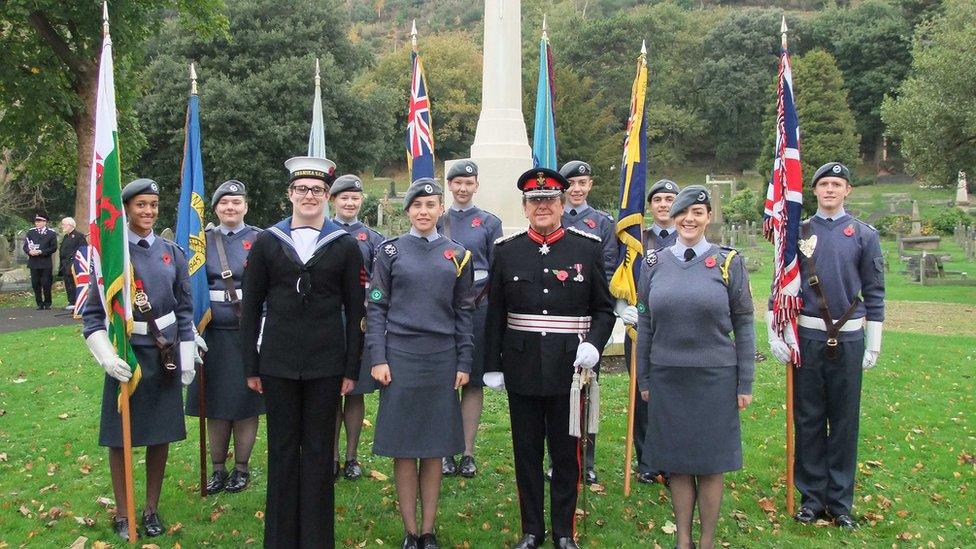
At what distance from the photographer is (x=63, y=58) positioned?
16.8 metres

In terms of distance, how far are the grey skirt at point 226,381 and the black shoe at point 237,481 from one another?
51 centimetres

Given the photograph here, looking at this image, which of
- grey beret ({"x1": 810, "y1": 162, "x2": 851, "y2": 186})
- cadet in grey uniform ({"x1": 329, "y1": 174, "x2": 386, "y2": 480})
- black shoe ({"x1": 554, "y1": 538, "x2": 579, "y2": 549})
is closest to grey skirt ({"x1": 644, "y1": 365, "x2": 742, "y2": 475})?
black shoe ({"x1": 554, "y1": 538, "x2": 579, "y2": 549})

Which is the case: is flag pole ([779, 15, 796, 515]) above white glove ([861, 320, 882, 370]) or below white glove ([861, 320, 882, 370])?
below

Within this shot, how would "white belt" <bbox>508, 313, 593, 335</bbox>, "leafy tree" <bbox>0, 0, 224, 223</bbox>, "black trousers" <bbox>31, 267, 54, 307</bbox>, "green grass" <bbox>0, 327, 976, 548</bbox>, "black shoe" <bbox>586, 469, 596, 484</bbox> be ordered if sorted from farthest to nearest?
"black trousers" <bbox>31, 267, 54, 307</bbox>
"leafy tree" <bbox>0, 0, 224, 223</bbox>
"black shoe" <bbox>586, 469, 596, 484</bbox>
"green grass" <bbox>0, 327, 976, 548</bbox>
"white belt" <bbox>508, 313, 593, 335</bbox>

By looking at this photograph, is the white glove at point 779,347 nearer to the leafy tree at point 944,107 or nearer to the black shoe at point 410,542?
the black shoe at point 410,542

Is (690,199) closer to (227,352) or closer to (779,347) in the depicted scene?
(779,347)

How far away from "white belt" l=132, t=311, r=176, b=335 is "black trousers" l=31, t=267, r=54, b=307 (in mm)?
14408

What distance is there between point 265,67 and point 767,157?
Result: 3244 cm

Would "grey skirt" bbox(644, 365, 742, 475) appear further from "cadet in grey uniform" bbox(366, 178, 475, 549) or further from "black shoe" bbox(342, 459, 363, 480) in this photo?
"black shoe" bbox(342, 459, 363, 480)

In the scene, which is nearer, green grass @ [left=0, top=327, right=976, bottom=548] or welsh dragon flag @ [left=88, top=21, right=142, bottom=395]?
welsh dragon flag @ [left=88, top=21, right=142, bottom=395]

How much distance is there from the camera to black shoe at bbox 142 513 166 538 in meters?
5.06

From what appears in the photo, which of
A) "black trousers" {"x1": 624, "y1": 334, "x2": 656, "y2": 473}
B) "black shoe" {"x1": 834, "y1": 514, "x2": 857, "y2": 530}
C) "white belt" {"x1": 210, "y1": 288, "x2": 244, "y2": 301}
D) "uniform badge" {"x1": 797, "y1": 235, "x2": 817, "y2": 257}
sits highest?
"uniform badge" {"x1": 797, "y1": 235, "x2": 817, "y2": 257}

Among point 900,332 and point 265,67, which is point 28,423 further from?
point 265,67

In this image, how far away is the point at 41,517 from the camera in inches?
212
